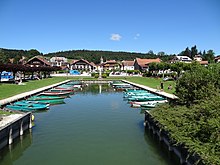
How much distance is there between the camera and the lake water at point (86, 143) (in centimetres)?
1304

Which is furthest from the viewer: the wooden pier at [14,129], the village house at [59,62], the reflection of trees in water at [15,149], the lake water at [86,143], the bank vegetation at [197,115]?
the village house at [59,62]

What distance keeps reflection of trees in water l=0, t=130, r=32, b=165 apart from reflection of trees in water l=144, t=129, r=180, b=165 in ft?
25.6

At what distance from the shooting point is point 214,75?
15.5 m

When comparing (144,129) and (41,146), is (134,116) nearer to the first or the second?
(144,129)

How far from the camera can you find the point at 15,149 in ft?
48.1

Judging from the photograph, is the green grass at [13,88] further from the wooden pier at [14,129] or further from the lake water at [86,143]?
the wooden pier at [14,129]

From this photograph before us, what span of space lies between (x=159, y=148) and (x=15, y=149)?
868 cm

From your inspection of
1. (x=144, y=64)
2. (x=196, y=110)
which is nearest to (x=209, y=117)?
(x=196, y=110)

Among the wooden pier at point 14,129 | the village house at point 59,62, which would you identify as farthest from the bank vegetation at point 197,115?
the village house at point 59,62

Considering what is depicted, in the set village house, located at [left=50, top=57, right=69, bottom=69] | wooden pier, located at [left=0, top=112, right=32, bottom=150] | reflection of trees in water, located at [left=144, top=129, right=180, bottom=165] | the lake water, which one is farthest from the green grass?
village house, located at [left=50, top=57, right=69, bottom=69]

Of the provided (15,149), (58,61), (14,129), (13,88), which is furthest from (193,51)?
(15,149)

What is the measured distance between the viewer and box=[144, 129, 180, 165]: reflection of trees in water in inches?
506

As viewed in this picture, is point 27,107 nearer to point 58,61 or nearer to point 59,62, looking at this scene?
point 59,62

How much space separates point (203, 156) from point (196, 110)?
399cm
